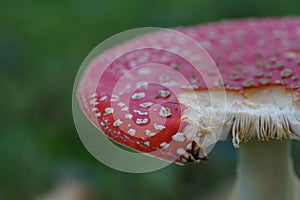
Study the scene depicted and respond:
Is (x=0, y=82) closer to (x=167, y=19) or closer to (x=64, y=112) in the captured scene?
(x=64, y=112)

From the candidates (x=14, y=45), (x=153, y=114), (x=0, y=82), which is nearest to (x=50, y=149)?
(x=0, y=82)

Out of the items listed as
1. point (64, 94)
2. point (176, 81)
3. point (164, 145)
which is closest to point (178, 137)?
point (164, 145)

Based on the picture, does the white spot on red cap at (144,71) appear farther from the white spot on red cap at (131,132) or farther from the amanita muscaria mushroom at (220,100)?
the white spot on red cap at (131,132)

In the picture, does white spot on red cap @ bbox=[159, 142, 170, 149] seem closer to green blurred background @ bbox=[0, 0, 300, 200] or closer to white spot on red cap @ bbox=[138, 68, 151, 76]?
white spot on red cap @ bbox=[138, 68, 151, 76]

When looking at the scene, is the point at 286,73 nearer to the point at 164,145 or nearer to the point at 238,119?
the point at 238,119

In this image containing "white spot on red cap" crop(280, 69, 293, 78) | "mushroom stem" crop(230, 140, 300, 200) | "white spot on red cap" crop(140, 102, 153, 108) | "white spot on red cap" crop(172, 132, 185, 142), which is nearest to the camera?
"white spot on red cap" crop(172, 132, 185, 142)

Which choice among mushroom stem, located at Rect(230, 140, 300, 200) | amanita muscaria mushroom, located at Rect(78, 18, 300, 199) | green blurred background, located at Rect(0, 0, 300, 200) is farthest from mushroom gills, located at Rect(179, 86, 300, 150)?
green blurred background, located at Rect(0, 0, 300, 200)
